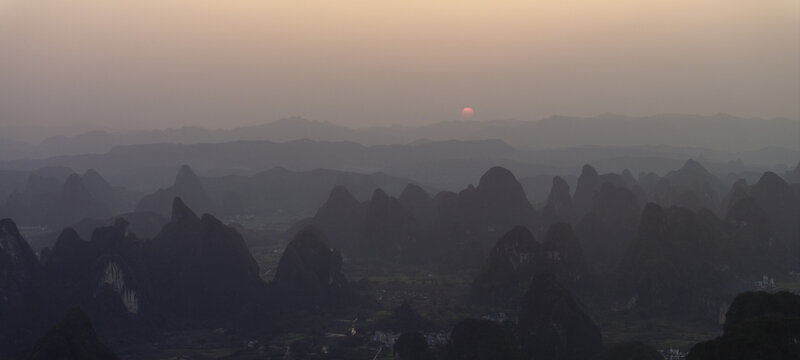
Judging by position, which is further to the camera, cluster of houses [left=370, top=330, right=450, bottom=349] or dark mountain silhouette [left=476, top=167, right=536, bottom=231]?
dark mountain silhouette [left=476, top=167, right=536, bottom=231]

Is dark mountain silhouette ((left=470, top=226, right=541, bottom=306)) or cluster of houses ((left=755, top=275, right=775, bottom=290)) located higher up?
dark mountain silhouette ((left=470, top=226, right=541, bottom=306))

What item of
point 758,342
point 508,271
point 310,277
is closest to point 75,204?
point 310,277

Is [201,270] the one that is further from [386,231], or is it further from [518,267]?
[386,231]

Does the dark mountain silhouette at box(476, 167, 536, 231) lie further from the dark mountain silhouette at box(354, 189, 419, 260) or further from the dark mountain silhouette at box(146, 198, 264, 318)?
the dark mountain silhouette at box(146, 198, 264, 318)

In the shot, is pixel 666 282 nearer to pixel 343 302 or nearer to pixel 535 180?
pixel 343 302

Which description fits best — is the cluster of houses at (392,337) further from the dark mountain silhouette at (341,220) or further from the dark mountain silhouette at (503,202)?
the dark mountain silhouette at (503,202)

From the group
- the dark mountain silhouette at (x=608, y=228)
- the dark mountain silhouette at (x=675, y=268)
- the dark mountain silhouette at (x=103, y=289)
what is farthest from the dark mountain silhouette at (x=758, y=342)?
the dark mountain silhouette at (x=608, y=228)

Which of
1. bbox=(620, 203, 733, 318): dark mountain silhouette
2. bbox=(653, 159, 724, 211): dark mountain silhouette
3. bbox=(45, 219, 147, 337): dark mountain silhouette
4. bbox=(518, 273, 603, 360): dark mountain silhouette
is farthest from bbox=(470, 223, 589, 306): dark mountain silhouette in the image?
bbox=(653, 159, 724, 211): dark mountain silhouette

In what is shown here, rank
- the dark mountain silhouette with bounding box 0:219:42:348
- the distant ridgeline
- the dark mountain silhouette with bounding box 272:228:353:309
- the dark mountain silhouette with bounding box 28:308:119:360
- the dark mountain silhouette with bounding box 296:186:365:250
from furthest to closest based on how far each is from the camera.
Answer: the dark mountain silhouette with bounding box 296:186:365:250, the dark mountain silhouette with bounding box 272:228:353:309, the dark mountain silhouette with bounding box 0:219:42:348, the distant ridgeline, the dark mountain silhouette with bounding box 28:308:119:360

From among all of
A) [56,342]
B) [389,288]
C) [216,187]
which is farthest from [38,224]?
[56,342]
